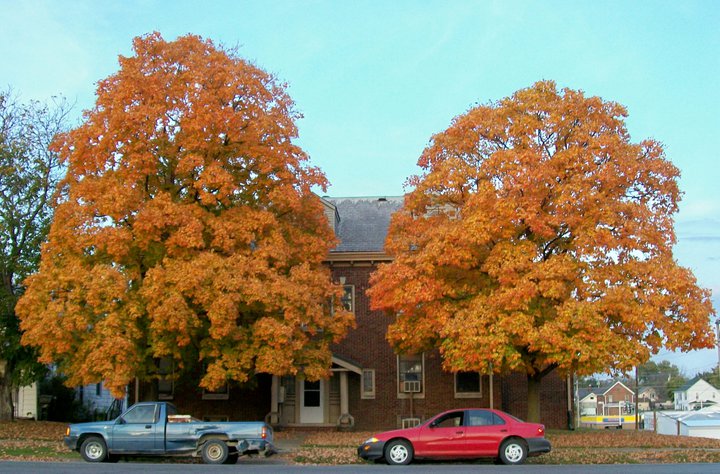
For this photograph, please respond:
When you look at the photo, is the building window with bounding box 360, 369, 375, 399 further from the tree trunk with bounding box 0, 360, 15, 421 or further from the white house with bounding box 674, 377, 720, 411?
the white house with bounding box 674, 377, 720, 411

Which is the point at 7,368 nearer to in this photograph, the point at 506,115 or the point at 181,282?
the point at 181,282

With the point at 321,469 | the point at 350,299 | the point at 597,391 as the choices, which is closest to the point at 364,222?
the point at 350,299

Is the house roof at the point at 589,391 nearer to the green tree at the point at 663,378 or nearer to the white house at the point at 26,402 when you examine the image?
the green tree at the point at 663,378

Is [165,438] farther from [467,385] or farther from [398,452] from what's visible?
[467,385]

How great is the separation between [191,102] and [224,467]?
1177 cm

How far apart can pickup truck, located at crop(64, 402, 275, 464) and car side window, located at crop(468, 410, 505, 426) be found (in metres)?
4.84

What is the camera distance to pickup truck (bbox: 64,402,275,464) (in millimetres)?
18141

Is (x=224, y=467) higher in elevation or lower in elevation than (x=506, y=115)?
lower

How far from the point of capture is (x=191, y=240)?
74.4 ft

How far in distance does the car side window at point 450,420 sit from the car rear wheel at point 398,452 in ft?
2.85

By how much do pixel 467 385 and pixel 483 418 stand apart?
12.5 metres

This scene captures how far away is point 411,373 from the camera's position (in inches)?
1219

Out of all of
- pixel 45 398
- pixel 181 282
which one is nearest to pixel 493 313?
pixel 181 282

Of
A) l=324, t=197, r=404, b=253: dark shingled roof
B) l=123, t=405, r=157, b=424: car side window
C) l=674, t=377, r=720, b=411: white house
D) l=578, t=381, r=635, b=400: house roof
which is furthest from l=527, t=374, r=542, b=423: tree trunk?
l=578, t=381, r=635, b=400: house roof
